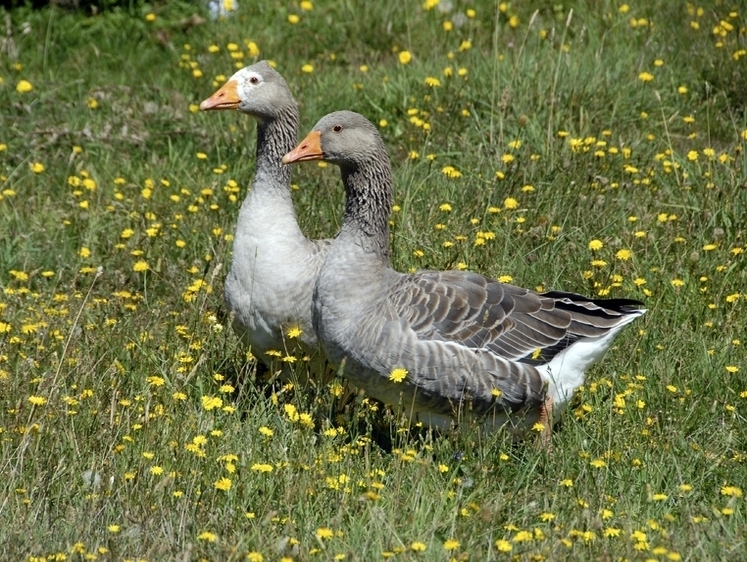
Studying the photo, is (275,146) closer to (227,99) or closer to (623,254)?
(227,99)

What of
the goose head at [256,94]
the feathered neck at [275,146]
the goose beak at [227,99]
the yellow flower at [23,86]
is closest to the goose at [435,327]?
the feathered neck at [275,146]

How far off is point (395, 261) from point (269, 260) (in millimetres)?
1208

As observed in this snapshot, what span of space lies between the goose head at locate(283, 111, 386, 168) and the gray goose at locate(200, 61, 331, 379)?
42 centimetres

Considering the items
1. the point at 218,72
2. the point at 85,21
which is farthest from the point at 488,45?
the point at 85,21

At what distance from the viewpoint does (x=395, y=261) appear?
6617mm

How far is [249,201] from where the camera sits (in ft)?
19.2

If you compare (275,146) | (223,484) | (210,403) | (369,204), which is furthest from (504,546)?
(275,146)

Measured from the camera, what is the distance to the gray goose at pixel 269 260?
5547mm

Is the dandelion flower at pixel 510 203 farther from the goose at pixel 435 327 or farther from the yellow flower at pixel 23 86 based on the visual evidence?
the yellow flower at pixel 23 86

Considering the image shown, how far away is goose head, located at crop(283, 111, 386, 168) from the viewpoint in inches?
214

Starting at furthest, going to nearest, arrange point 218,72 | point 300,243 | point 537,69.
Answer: point 218,72
point 537,69
point 300,243

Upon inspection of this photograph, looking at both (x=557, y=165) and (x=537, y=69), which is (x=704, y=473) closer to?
(x=557, y=165)

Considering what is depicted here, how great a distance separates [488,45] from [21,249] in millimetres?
4332

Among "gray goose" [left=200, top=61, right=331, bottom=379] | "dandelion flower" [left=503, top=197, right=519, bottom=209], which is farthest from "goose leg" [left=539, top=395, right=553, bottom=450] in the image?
"dandelion flower" [left=503, top=197, right=519, bottom=209]
